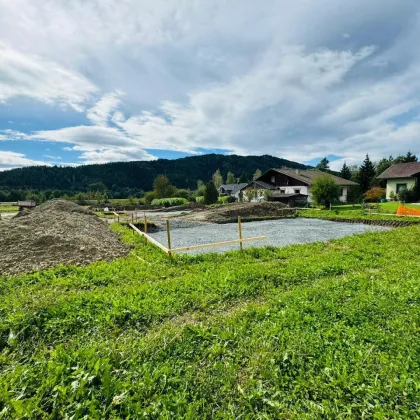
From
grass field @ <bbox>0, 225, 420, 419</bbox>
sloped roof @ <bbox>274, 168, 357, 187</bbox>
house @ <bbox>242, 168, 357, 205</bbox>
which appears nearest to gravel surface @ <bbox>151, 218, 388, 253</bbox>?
grass field @ <bbox>0, 225, 420, 419</bbox>

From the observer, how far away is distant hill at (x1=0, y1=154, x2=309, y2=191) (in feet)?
275

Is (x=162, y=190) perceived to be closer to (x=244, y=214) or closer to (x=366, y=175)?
(x=244, y=214)

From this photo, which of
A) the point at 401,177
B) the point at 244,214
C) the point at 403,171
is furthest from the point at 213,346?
the point at 403,171

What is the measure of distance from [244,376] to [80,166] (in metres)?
115

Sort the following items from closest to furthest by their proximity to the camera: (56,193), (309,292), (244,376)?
(244,376)
(309,292)
(56,193)

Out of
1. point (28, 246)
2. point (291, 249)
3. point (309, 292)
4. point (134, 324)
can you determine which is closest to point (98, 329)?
point (134, 324)

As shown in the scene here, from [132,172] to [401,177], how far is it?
9891cm

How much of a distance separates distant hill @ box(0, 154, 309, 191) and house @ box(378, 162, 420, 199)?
82534 millimetres

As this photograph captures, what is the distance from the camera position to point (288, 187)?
129 feet

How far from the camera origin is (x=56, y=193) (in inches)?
2704

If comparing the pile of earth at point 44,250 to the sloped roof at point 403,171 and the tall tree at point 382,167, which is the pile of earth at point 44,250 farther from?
the tall tree at point 382,167

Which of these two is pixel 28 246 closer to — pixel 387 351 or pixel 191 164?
pixel 387 351

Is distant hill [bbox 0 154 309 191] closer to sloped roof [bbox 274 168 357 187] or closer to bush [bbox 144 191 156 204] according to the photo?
bush [bbox 144 191 156 204]

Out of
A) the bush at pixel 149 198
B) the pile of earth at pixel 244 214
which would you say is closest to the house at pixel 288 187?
the pile of earth at pixel 244 214
